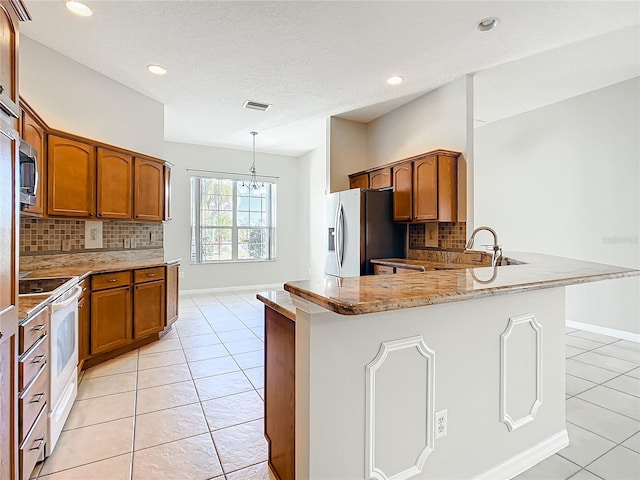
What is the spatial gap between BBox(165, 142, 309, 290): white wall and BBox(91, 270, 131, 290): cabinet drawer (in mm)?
3152

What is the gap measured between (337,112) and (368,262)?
7.42 ft

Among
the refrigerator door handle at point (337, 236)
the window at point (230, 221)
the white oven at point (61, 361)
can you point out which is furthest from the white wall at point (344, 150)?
the white oven at point (61, 361)

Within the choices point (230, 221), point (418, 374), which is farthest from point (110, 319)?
point (230, 221)

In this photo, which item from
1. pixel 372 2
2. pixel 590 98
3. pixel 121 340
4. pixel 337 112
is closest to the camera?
pixel 372 2

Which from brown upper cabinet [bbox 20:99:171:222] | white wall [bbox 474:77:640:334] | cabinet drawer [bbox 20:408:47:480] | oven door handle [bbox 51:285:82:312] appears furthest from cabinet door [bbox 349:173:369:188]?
cabinet drawer [bbox 20:408:47:480]

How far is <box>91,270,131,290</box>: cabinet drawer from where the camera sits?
2.99 meters

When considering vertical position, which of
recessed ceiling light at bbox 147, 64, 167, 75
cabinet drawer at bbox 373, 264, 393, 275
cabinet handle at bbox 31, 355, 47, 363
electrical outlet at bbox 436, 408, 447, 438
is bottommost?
electrical outlet at bbox 436, 408, 447, 438

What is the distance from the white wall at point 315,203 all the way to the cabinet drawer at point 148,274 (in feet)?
11.4

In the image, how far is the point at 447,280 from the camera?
1.43 meters

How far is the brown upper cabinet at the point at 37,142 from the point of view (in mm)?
2474

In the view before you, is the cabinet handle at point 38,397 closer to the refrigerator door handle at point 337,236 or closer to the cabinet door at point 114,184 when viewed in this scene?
the cabinet door at point 114,184

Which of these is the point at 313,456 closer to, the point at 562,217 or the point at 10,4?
the point at 10,4

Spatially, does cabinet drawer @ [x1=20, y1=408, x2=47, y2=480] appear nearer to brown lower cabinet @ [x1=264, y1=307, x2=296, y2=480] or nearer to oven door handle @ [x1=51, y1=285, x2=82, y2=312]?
oven door handle @ [x1=51, y1=285, x2=82, y2=312]

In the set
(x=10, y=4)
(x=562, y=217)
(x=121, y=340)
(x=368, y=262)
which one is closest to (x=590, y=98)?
(x=562, y=217)
